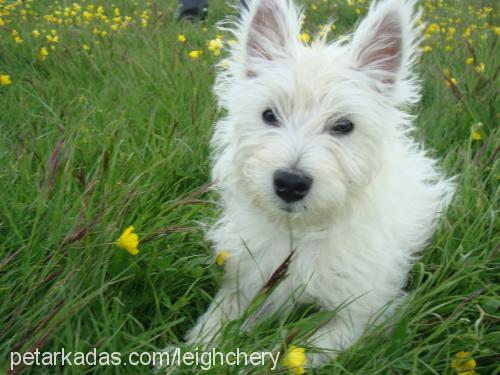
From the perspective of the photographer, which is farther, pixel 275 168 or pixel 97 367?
pixel 275 168

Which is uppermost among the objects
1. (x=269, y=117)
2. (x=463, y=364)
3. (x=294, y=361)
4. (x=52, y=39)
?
(x=269, y=117)

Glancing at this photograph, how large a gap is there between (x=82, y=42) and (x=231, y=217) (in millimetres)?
3837

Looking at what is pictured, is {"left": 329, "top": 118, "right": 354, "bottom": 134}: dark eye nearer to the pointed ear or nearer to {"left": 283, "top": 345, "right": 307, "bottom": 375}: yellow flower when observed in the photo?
the pointed ear

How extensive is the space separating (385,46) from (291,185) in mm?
982

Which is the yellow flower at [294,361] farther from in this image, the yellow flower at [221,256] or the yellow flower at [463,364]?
the yellow flower at [221,256]

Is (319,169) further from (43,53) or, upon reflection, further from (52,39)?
(52,39)

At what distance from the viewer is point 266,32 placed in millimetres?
2707

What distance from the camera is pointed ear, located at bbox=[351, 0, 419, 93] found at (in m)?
2.51

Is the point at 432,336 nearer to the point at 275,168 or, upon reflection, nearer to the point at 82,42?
the point at 275,168

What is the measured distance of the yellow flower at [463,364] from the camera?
6.36ft

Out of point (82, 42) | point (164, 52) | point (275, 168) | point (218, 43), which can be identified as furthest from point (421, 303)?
point (82, 42)

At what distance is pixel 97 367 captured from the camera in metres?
1.76

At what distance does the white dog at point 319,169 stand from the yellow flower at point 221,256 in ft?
0.24

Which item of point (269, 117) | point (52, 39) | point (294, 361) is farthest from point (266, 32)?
point (52, 39)
